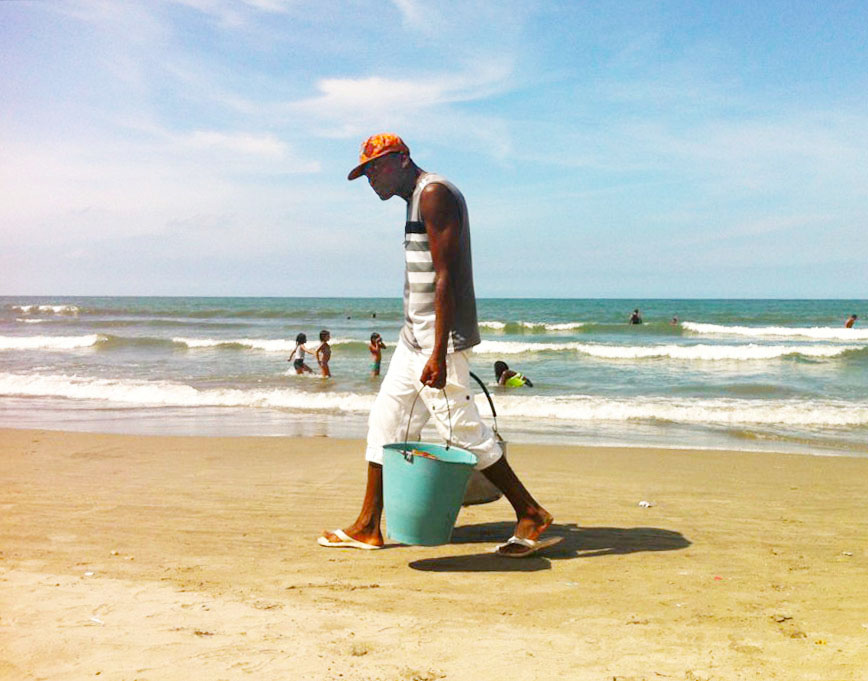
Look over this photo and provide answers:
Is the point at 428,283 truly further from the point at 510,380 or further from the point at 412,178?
the point at 510,380

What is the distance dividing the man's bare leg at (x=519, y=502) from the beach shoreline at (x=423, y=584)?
135mm

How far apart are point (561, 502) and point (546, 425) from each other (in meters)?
4.49

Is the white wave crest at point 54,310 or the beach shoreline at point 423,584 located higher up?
the white wave crest at point 54,310

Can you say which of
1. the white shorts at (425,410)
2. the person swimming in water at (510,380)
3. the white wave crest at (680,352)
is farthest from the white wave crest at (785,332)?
the white shorts at (425,410)

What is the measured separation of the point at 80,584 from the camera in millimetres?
3502

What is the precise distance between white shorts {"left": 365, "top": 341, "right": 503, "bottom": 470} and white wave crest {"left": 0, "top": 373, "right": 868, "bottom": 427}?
6408 millimetres

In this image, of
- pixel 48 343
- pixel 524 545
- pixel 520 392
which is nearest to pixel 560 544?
pixel 524 545

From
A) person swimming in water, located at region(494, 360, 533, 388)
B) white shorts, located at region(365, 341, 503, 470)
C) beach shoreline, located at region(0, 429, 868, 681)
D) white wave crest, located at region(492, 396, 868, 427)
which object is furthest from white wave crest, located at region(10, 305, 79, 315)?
white shorts, located at region(365, 341, 503, 470)

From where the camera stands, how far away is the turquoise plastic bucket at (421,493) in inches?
147

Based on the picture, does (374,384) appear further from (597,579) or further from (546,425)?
(597,579)

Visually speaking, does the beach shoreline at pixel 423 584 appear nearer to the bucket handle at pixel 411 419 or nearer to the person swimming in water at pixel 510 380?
the bucket handle at pixel 411 419

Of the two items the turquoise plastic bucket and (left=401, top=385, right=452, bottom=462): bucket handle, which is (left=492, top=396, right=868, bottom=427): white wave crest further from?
the turquoise plastic bucket

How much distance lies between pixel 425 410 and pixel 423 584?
33.7 inches

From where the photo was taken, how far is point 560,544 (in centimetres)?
432
